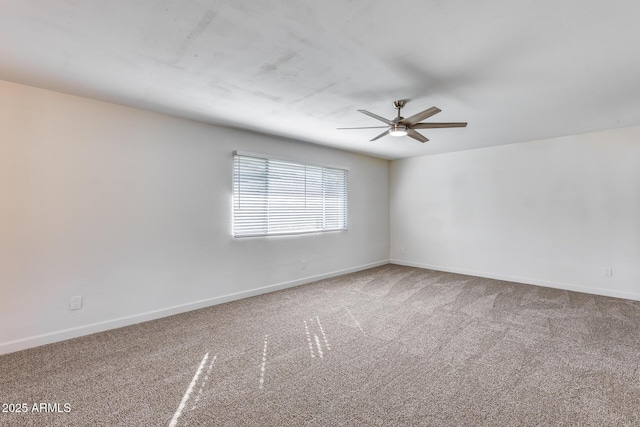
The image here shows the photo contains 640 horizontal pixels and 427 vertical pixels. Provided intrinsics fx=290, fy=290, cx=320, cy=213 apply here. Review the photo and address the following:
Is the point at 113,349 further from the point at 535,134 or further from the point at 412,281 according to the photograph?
the point at 535,134

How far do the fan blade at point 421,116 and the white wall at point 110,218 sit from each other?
2295 mm

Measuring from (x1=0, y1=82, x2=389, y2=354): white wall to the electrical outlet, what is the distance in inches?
2.2

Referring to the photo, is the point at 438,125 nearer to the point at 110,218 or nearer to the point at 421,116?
the point at 421,116

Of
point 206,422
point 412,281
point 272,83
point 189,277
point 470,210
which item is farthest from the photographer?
point 470,210

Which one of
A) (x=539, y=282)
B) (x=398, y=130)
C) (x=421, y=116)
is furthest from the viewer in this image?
(x=539, y=282)

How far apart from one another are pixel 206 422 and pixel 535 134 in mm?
5286

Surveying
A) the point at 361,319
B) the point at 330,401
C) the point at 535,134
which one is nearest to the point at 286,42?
the point at 330,401

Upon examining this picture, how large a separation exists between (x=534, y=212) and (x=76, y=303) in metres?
6.27

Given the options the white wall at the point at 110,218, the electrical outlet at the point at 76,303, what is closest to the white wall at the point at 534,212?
the white wall at the point at 110,218

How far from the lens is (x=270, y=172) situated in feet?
14.4

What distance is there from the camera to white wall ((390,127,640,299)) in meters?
4.07

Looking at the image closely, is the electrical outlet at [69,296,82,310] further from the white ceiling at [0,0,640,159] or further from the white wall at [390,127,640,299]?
the white wall at [390,127,640,299]

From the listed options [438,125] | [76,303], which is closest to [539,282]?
[438,125]

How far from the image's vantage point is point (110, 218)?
3.07 meters
